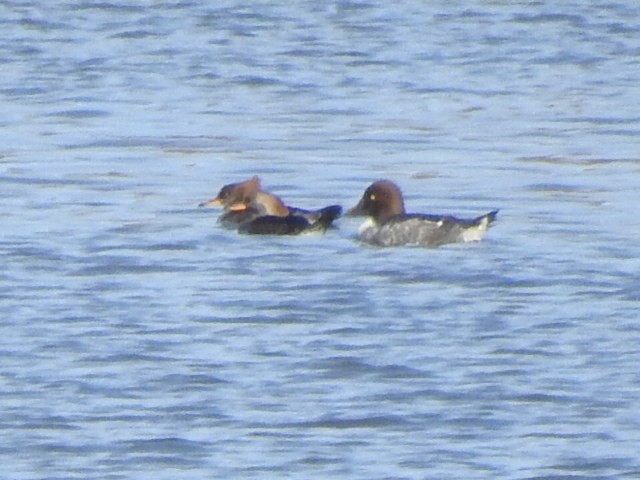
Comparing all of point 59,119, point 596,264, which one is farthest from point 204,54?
point 596,264

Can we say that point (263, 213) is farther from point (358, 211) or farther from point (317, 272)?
point (317, 272)

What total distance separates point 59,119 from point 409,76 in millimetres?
4058

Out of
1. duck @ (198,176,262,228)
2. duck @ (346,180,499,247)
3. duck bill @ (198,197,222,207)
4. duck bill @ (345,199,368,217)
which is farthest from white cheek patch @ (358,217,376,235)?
duck bill @ (198,197,222,207)

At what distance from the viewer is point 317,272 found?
37.8ft

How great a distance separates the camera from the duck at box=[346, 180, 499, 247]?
12117 millimetres

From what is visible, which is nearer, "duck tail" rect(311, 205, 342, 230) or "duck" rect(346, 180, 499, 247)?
"duck" rect(346, 180, 499, 247)

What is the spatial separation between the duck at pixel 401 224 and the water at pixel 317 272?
0.10 meters

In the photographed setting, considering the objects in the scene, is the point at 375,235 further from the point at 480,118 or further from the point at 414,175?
the point at 480,118

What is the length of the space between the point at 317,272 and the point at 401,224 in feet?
3.49

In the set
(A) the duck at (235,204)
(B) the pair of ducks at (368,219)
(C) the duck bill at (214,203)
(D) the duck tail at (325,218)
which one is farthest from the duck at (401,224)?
(C) the duck bill at (214,203)

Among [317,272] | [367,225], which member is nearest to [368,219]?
[367,225]

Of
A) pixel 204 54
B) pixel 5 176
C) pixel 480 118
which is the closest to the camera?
pixel 5 176

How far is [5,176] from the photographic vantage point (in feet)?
48.5

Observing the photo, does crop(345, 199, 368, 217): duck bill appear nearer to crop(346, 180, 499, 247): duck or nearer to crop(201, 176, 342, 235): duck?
crop(346, 180, 499, 247): duck
